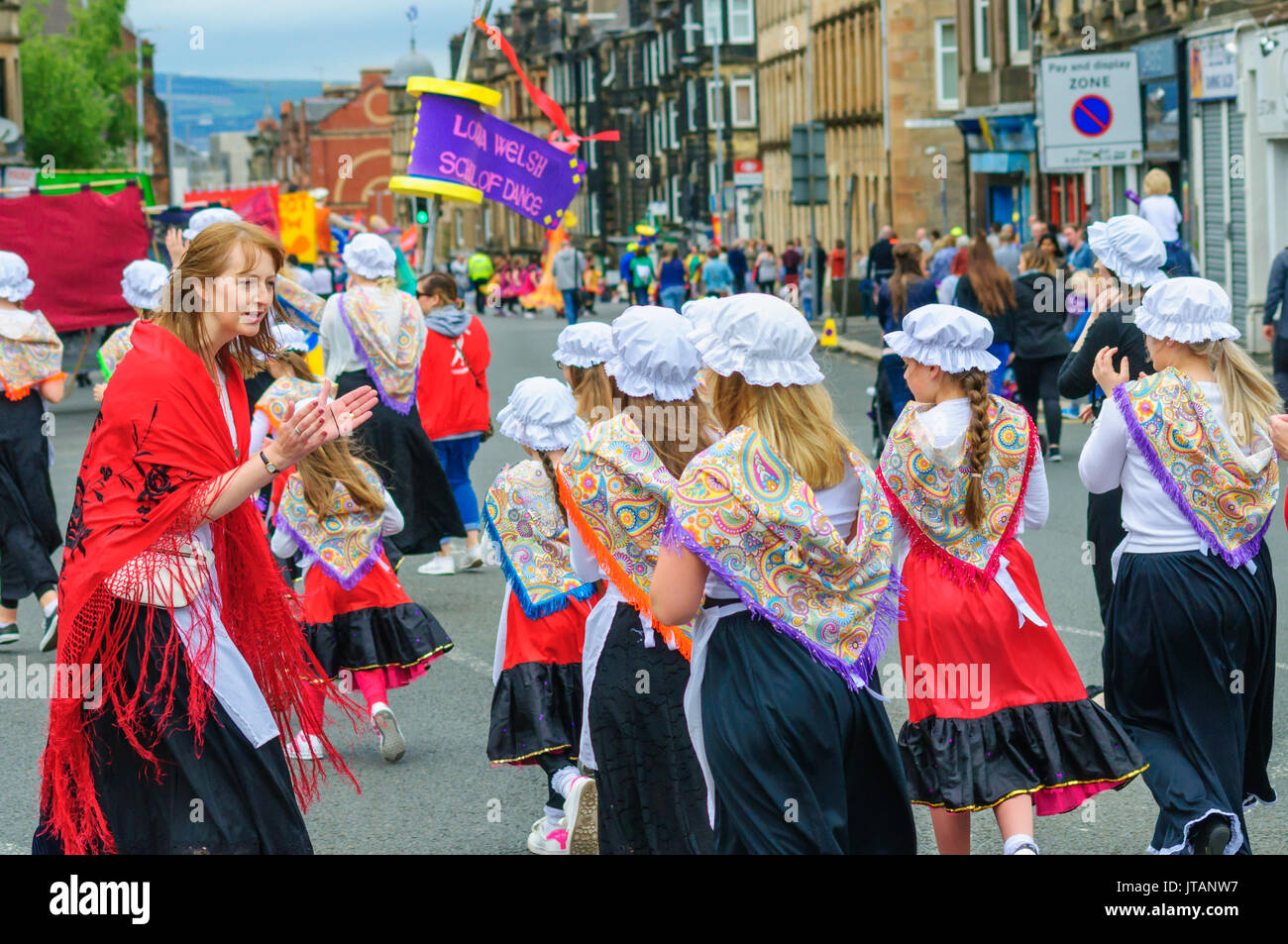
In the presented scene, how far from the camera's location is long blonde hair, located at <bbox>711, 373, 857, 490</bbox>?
13.7 feet

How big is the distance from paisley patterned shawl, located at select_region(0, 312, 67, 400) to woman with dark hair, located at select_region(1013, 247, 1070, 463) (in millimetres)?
7883

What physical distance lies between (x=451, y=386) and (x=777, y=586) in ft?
26.1

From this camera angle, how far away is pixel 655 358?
4754 mm

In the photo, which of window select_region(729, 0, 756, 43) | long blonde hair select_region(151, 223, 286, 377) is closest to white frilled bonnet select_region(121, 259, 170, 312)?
long blonde hair select_region(151, 223, 286, 377)

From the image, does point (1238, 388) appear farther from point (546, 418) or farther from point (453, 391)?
point (453, 391)

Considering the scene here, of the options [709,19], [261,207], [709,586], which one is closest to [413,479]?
[709,586]

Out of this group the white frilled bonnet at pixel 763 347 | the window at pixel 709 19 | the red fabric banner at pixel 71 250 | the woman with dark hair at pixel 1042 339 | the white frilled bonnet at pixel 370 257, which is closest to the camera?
the white frilled bonnet at pixel 763 347

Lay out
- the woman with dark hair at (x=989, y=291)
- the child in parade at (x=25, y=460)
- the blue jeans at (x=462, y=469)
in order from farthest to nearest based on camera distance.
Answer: the woman with dark hair at (x=989, y=291) → the blue jeans at (x=462, y=469) → the child in parade at (x=25, y=460)

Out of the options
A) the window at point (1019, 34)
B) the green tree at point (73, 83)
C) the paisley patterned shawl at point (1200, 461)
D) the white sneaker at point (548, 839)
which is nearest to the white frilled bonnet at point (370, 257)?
the white sneaker at point (548, 839)

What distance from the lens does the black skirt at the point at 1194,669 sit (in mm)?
5598

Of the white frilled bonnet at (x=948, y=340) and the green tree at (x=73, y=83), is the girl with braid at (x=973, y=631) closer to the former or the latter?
the white frilled bonnet at (x=948, y=340)

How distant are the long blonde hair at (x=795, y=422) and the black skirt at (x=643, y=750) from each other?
1.01 m

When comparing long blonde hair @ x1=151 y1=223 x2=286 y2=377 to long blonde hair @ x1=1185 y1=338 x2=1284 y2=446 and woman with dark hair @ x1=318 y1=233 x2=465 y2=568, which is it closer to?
long blonde hair @ x1=1185 y1=338 x2=1284 y2=446

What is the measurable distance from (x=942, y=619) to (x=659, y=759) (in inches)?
37.5
